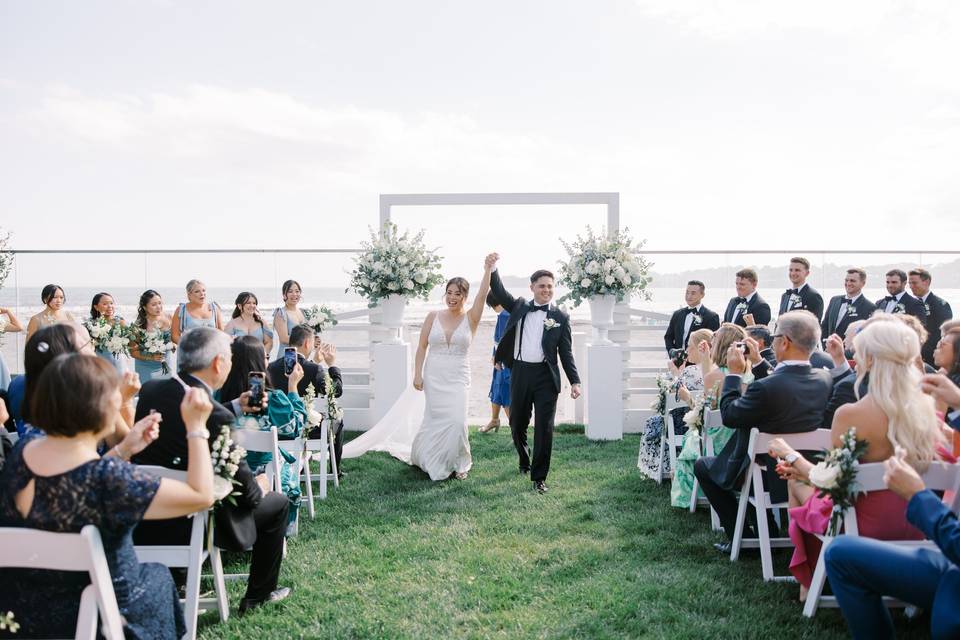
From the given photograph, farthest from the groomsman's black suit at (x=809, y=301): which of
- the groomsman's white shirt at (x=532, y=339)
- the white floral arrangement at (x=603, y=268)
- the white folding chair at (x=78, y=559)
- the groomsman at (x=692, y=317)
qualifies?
the white folding chair at (x=78, y=559)

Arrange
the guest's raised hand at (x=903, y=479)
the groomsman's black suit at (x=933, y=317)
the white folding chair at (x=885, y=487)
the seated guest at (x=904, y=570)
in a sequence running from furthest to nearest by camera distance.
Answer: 1. the groomsman's black suit at (x=933, y=317)
2. the white folding chair at (x=885, y=487)
3. the guest's raised hand at (x=903, y=479)
4. the seated guest at (x=904, y=570)

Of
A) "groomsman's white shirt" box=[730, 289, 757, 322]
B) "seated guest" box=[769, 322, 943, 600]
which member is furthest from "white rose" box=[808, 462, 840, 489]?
"groomsman's white shirt" box=[730, 289, 757, 322]

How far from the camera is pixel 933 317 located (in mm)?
8117

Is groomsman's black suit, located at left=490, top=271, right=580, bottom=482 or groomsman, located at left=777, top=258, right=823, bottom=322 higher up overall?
groomsman, located at left=777, top=258, right=823, bottom=322

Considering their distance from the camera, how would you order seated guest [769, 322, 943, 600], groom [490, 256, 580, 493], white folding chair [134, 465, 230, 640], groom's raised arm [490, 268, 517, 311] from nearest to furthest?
seated guest [769, 322, 943, 600]
white folding chair [134, 465, 230, 640]
groom [490, 256, 580, 493]
groom's raised arm [490, 268, 517, 311]

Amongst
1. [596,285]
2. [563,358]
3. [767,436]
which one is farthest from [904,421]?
[596,285]

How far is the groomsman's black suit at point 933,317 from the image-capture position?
8086 millimetres

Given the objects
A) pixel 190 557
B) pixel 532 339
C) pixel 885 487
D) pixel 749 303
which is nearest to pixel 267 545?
pixel 190 557

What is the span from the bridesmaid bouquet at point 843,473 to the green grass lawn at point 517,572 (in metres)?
0.79

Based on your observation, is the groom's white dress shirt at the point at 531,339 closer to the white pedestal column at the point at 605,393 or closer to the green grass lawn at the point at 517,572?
the green grass lawn at the point at 517,572

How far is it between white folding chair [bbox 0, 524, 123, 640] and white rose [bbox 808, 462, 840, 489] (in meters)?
2.81

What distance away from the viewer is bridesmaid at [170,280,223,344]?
26.1ft

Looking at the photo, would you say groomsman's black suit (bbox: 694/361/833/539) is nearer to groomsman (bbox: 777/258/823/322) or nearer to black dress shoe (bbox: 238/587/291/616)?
black dress shoe (bbox: 238/587/291/616)

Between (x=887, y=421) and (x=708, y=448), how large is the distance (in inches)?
81.4
